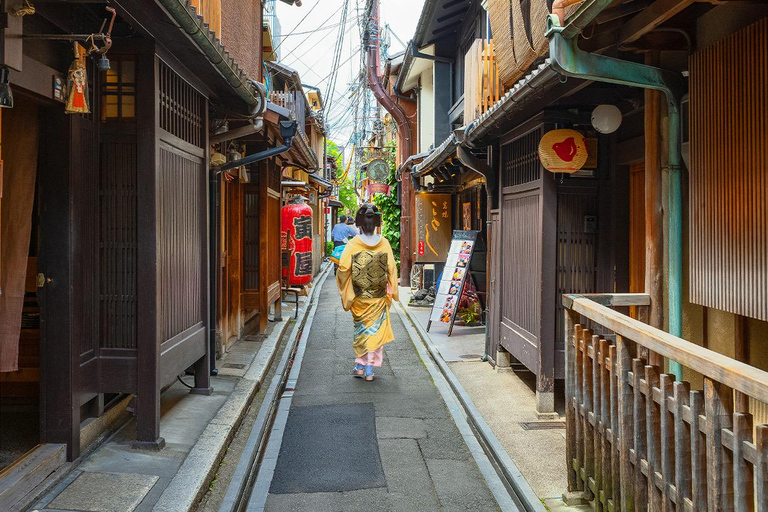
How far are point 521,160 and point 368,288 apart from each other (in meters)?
3.14

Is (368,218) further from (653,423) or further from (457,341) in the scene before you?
(653,423)

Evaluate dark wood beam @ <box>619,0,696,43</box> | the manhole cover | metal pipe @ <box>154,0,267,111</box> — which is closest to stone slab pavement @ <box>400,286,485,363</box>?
the manhole cover

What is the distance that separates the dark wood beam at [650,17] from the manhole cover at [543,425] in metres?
4.58

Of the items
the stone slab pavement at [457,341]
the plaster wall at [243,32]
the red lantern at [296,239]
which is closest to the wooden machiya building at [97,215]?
the plaster wall at [243,32]

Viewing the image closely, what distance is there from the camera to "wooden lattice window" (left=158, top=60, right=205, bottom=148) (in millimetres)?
7137

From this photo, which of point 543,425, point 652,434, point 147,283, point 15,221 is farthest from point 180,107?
point 652,434

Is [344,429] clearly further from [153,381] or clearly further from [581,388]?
[581,388]

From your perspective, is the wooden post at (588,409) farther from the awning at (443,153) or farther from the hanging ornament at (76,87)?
the awning at (443,153)

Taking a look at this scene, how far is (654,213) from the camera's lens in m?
6.03

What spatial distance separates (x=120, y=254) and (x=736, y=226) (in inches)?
218

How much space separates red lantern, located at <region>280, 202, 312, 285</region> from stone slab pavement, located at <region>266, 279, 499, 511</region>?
3.63 metres

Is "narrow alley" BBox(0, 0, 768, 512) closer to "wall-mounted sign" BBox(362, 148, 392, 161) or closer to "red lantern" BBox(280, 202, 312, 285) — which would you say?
"red lantern" BBox(280, 202, 312, 285)

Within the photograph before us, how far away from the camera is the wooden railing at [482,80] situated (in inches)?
424

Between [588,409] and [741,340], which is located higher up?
[741,340]
